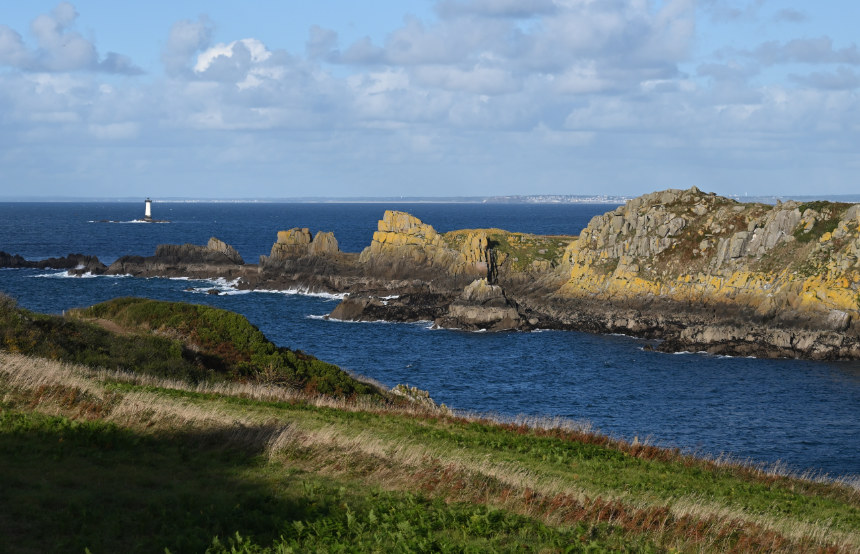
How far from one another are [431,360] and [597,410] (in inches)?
716

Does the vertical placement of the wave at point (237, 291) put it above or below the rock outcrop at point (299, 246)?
below

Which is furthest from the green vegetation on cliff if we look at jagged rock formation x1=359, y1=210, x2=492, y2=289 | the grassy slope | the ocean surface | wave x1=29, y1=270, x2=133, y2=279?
wave x1=29, y1=270, x2=133, y2=279

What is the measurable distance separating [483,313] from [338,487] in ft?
211

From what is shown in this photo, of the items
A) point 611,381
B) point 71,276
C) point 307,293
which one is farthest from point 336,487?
point 71,276

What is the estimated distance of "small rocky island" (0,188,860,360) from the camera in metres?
68.1

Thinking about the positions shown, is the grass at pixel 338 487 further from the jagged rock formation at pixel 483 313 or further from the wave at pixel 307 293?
the wave at pixel 307 293

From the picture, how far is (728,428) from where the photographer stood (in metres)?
44.1

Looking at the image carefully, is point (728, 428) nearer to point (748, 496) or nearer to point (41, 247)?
point (748, 496)

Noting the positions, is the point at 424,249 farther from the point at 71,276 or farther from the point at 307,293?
the point at 71,276

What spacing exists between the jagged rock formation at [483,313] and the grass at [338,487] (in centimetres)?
5489

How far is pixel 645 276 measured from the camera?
8369cm

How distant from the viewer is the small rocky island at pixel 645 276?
68125mm

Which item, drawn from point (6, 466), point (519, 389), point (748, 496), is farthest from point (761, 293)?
point (6, 466)

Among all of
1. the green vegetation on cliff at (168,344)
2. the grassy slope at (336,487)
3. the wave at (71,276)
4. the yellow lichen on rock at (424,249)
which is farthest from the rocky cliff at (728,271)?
the wave at (71,276)
